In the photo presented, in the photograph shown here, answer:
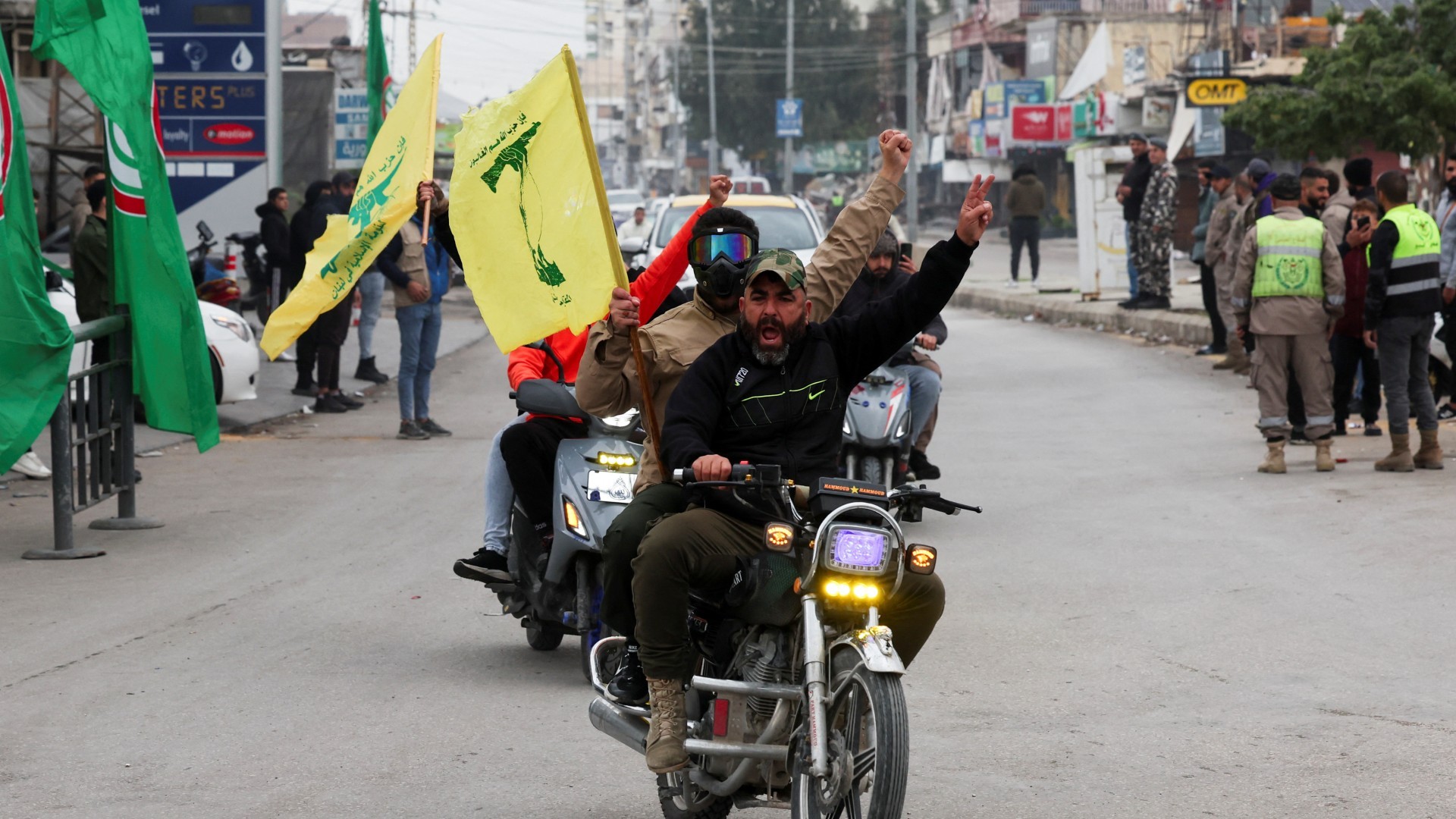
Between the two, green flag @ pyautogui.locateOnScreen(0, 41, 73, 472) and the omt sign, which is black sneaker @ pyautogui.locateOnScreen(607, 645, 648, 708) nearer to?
green flag @ pyautogui.locateOnScreen(0, 41, 73, 472)

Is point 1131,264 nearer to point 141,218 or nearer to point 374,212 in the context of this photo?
point 141,218

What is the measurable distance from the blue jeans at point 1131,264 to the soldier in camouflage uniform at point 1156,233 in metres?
0.20

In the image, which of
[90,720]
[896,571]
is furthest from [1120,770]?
[90,720]

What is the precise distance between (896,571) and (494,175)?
7.62 feet

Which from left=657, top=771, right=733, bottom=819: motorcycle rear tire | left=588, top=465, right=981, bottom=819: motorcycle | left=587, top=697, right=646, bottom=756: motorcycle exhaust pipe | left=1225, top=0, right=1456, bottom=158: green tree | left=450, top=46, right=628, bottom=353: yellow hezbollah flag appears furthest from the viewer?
left=1225, top=0, right=1456, bottom=158: green tree

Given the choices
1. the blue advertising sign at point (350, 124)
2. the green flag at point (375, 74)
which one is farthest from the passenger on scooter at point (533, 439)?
the blue advertising sign at point (350, 124)

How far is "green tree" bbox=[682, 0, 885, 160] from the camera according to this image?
8225cm

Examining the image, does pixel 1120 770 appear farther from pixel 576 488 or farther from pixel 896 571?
pixel 576 488

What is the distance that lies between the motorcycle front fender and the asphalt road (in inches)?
39.1

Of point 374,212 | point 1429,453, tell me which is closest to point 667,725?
point 374,212

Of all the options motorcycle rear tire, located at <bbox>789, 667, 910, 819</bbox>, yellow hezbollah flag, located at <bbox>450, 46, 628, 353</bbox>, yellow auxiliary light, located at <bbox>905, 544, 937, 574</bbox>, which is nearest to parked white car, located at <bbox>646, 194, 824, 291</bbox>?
yellow hezbollah flag, located at <bbox>450, 46, 628, 353</bbox>

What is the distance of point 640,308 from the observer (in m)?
6.19

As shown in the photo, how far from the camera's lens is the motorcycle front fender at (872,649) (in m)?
4.04

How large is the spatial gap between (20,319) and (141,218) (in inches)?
46.1
